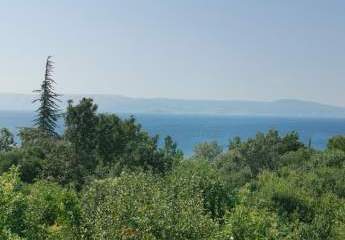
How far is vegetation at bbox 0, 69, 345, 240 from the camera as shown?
17219mm

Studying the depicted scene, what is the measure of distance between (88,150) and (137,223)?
28443mm

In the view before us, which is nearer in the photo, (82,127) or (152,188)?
(152,188)

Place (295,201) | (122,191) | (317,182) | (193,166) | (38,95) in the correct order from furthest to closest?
(38,95)
(317,182)
(295,201)
(193,166)
(122,191)

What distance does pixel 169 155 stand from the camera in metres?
42.5

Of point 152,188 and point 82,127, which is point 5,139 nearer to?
point 82,127

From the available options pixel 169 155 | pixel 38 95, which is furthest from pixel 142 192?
pixel 38 95

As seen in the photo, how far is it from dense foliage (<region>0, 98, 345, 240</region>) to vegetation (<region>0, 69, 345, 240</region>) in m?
0.06

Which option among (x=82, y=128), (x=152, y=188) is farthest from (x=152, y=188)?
(x=82, y=128)

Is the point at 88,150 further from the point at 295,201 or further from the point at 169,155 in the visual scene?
the point at 295,201

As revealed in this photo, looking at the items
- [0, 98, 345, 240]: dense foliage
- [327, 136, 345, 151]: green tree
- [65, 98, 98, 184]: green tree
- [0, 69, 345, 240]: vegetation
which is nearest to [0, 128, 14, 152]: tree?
[0, 69, 345, 240]: vegetation

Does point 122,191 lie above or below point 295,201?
above

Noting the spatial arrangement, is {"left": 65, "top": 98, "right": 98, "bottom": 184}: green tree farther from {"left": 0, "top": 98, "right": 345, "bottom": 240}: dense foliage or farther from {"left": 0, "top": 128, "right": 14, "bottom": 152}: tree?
{"left": 0, "top": 128, "right": 14, "bottom": 152}: tree

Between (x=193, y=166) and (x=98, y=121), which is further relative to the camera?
(x=98, y=121)

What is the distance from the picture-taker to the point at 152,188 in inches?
864
